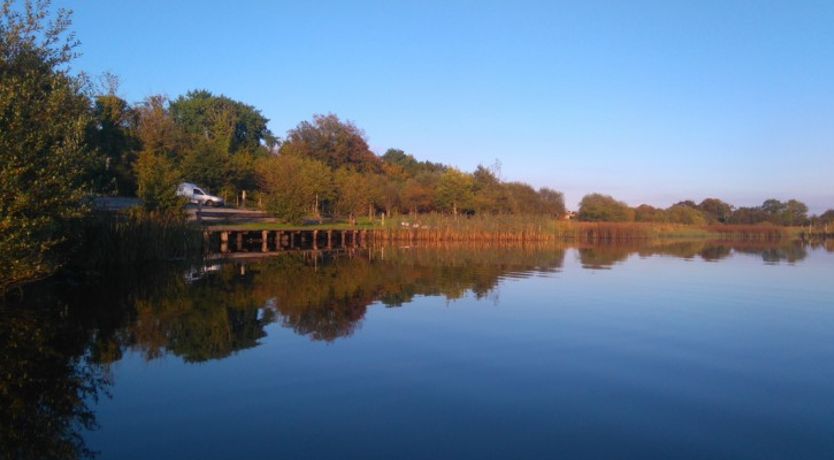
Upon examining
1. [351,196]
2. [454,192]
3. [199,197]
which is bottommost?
[199,197]

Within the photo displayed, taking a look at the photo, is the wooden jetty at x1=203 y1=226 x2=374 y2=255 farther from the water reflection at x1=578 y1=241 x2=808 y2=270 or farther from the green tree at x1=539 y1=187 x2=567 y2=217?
the green tree at x1=539 y1=187 x2=567 y2=217

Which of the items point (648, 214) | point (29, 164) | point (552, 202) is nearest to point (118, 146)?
point (29, 164)

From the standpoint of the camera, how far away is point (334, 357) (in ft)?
29.4

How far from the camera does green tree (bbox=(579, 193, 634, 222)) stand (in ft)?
242

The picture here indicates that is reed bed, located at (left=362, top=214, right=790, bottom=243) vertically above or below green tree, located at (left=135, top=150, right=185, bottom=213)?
below

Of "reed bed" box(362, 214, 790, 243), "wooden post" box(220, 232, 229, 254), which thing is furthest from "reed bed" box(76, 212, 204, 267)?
"reed bed" box(362, 214, 790, 243)

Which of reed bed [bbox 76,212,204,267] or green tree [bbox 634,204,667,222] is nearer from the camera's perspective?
reed bed [bbox 76,212,204,267]

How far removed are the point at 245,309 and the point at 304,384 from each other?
5649 millimetres

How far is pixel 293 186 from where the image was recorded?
39.9m

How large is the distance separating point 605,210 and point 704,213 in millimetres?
31195

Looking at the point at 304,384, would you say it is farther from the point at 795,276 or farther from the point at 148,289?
the point at 795,276

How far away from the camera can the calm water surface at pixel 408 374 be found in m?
5.80

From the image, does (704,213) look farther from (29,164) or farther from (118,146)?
(29,164)

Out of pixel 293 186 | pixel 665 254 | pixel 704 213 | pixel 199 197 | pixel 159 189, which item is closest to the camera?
pixel 159 189
